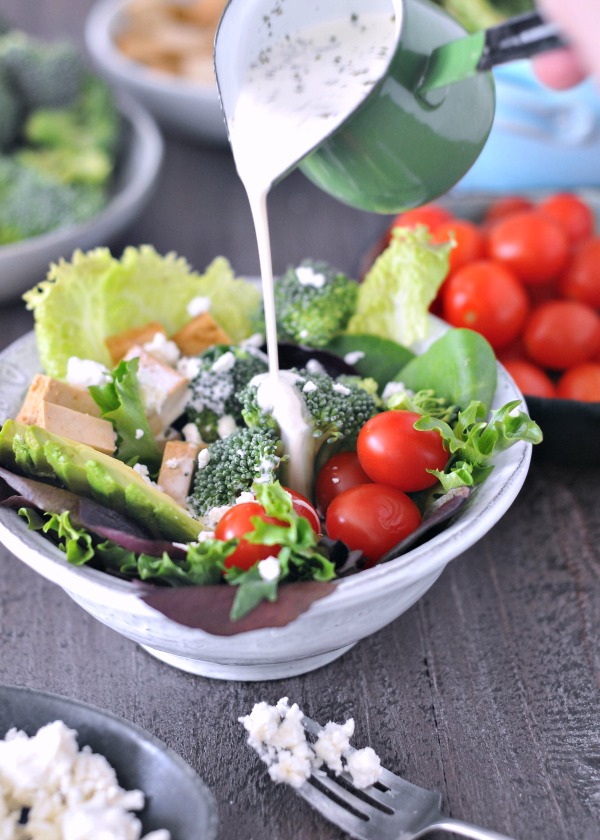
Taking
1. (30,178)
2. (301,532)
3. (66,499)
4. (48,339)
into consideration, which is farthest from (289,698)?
(30,178)

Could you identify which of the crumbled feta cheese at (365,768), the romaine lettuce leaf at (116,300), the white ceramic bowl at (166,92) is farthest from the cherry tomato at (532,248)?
the crumbled feta cheese at (365,768)

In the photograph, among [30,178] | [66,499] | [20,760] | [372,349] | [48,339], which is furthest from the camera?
[30,178]

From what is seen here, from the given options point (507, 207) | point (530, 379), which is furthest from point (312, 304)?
point (507, 207)

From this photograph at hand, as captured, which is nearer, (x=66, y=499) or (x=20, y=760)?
(x=20, y=760)

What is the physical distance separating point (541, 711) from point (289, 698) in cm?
47

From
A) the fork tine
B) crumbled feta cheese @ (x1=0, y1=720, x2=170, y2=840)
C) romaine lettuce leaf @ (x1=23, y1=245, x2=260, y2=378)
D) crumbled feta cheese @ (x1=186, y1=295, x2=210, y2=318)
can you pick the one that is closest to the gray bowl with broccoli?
romaine lettuce leaf @ (x1=23, y1=245, x2=260, y2=378)

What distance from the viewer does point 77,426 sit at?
1647 millimetres

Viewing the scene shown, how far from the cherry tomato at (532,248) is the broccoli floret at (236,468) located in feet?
3.34

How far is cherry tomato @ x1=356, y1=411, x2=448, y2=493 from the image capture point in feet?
5.24

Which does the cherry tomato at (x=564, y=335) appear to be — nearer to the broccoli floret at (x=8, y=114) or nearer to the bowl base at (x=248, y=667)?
the bowl base at (x=248, y=667)

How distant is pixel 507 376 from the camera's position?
5.98 ft

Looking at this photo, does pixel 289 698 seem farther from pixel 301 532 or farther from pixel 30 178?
pixel 30 178

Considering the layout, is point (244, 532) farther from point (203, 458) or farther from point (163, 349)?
point (163, 349)

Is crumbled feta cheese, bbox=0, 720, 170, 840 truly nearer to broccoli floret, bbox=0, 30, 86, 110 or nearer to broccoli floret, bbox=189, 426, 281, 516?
broccoli floret, bbox=189, 426, 281, 516
